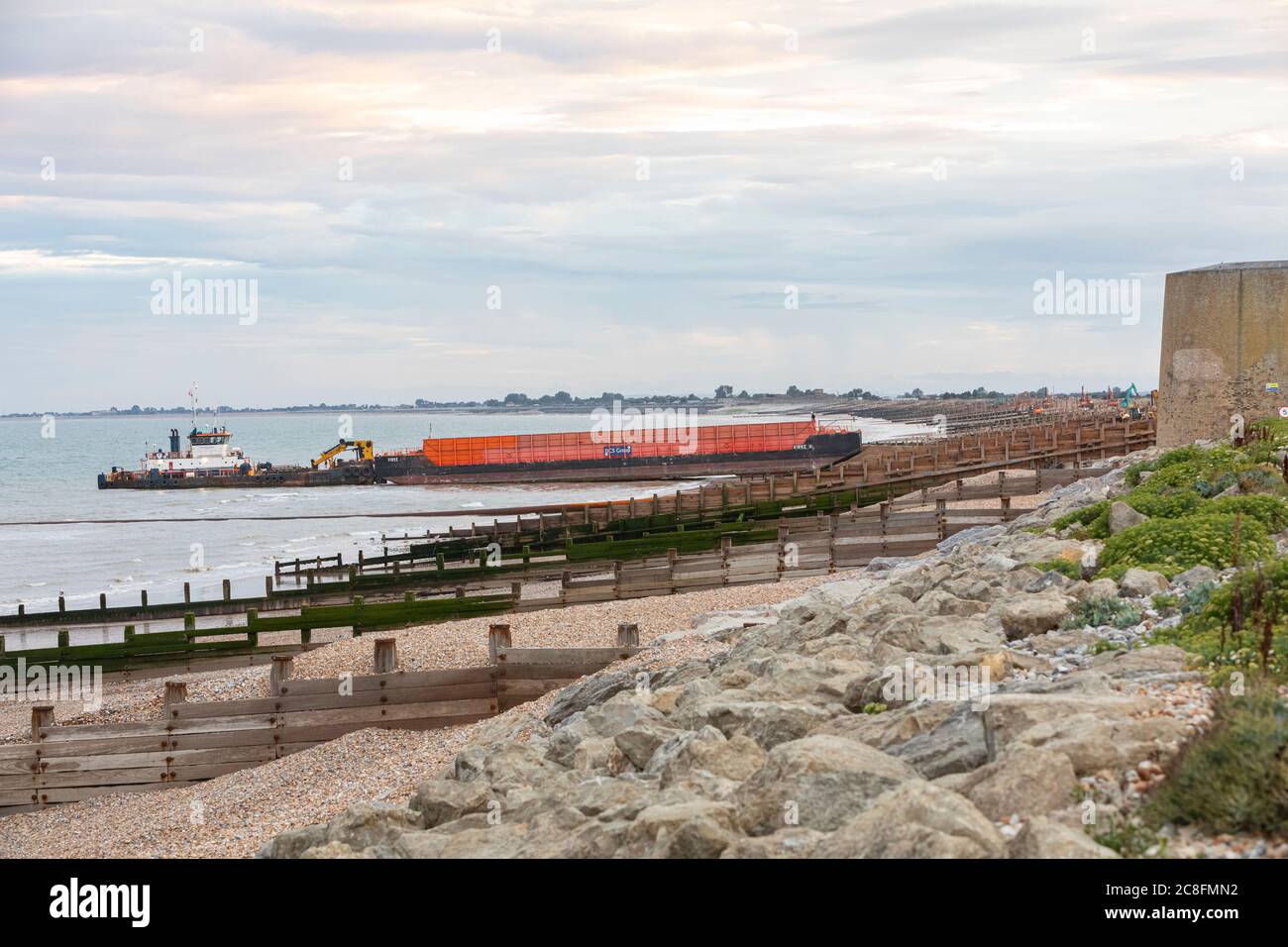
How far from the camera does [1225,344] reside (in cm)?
2188

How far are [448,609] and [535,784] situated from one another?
41.8 feet

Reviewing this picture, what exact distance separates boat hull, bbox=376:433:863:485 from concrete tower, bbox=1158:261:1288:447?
57239mm

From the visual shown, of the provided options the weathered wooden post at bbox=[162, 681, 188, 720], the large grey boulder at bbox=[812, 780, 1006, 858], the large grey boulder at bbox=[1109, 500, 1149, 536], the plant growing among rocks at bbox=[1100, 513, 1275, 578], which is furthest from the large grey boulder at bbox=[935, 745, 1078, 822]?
the weathered wooden post at bbox=[162, 681, 188, 720]

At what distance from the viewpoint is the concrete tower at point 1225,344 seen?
845 inches

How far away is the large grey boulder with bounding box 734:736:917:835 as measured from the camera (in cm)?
591

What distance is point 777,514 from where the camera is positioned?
3141 cm

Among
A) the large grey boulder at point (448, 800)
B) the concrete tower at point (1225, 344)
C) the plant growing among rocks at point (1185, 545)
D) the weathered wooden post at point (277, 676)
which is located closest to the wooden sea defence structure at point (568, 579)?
the concrete tower at point (1225, 344)

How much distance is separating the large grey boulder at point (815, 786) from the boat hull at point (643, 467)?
7382 cm

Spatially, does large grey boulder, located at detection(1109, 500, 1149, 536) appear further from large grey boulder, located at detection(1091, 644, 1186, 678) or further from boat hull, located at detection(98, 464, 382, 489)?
boat hull, located at detection(98, 464, 382, 489)

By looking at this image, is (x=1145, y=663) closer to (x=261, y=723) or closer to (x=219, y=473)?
(x=261, y=723)

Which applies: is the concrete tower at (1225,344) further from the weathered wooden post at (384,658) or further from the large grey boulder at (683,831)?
the large grey boulder at (683,831)
